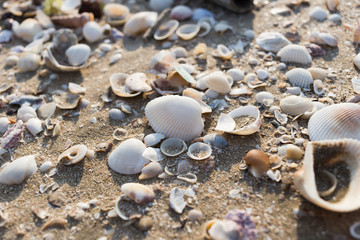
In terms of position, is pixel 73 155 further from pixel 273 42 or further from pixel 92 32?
pixel 273 42

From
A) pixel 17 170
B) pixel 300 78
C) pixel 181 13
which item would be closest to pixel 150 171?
pixel 17 170

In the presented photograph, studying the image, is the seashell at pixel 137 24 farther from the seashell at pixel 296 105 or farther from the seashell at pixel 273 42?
the seashell at pixel 296 105

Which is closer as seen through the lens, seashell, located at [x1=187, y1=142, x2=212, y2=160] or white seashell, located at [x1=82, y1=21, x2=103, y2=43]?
seashell, located at [x1=187, y1=142, x2=212, y2=160]

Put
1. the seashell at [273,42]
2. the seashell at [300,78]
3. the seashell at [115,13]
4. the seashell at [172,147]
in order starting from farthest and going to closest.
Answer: the seashell at [115,13] < the seashell at [273,42] < the seashell at [300,78] < the seashell at [172,147]

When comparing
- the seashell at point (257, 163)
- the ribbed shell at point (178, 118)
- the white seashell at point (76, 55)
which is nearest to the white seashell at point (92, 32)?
the white seashell at point (76, 55)

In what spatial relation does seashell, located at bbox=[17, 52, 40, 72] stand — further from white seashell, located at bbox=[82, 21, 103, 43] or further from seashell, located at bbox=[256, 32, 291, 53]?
seashell, located at bbox=[256, 32, 291, 53]

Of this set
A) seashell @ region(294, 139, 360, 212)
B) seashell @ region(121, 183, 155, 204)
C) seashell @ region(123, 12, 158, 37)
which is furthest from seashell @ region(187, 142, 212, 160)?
seashell @ region(123, 12, 158, 37)

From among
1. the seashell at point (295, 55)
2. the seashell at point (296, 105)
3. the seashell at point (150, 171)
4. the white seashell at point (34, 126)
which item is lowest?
the white seashell at point (34, 126)
